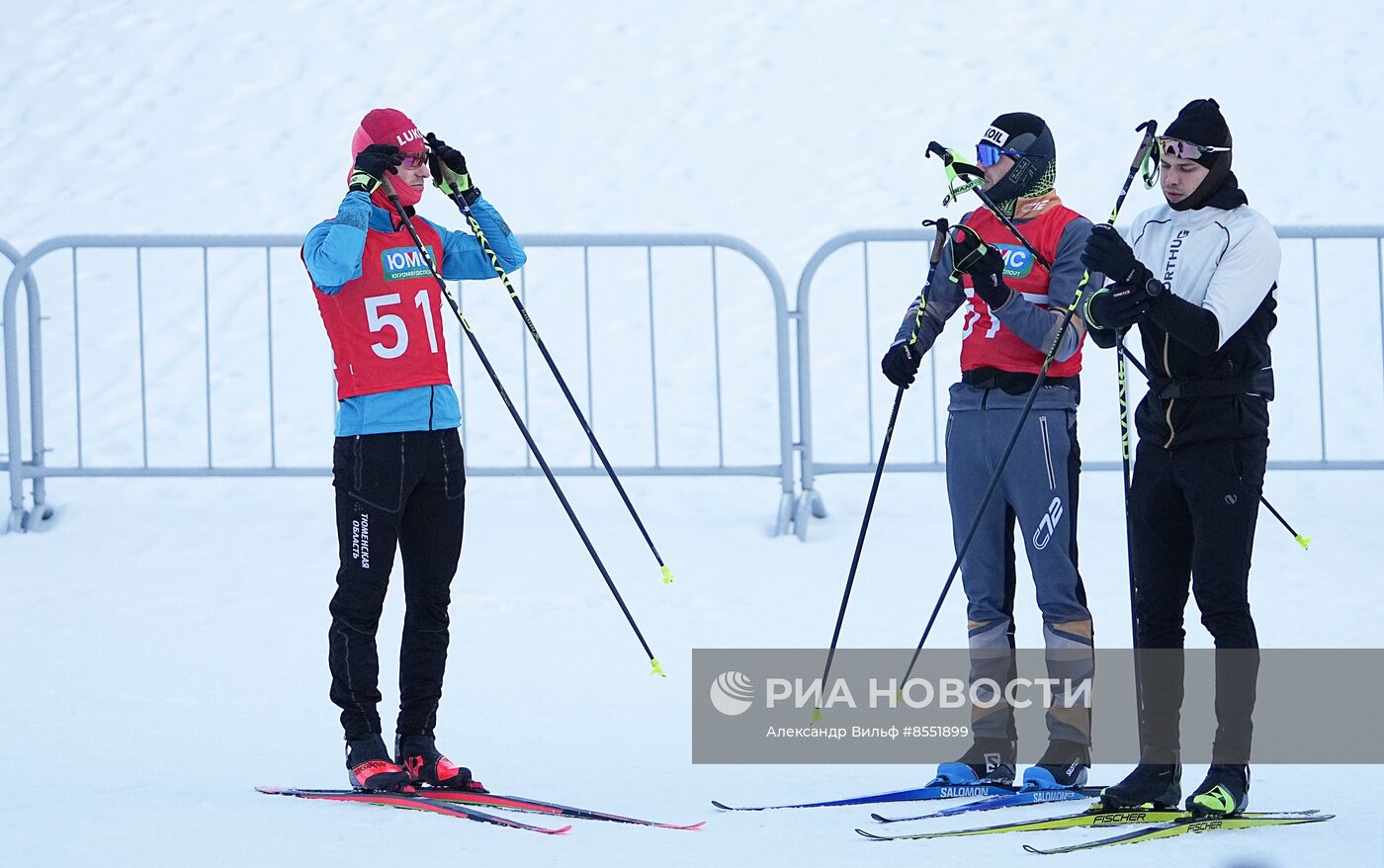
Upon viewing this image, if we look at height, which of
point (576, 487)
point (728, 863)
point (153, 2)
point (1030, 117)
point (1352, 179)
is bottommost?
point (728, 863)

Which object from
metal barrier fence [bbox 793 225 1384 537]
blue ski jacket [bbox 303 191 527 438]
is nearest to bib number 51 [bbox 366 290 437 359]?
blue ski jacket [bbox 303 191 527 438]

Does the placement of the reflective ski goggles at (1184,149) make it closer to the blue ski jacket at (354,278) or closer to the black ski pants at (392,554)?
the blue ski jacket at (354,278)

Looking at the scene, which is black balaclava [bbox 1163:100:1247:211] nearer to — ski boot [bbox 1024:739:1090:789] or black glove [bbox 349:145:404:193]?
ski boot [bbox 1024:739:1090:789]

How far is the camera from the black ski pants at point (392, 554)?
14.9 ft

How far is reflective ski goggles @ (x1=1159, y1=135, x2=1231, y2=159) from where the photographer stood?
13.7ft

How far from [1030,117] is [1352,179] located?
780cm

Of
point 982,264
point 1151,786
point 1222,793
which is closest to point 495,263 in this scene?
point 982,264

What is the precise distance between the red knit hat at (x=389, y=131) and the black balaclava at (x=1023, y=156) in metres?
1.66

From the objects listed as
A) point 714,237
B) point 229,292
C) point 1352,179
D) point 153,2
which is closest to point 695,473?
point 714,237

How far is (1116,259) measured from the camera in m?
4.05

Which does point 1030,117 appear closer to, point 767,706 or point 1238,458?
point 1238,458

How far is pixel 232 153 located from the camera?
42.2ft

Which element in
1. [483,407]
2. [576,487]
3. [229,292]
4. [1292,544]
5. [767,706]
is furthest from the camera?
[229,292]

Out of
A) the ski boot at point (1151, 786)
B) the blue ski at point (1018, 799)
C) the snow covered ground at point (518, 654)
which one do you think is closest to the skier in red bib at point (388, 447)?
the snow covered ground at point (518, 654)
